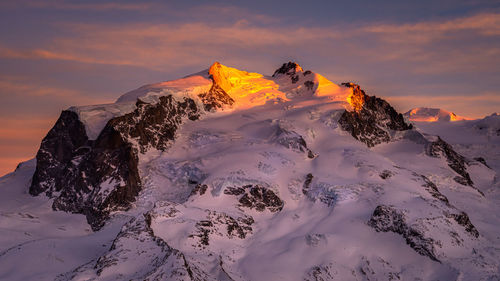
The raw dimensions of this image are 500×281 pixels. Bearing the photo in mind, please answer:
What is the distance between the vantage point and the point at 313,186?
169 meters

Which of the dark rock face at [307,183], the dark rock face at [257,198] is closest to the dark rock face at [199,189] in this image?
the dark rock face at [257,198]

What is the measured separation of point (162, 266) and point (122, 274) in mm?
8382

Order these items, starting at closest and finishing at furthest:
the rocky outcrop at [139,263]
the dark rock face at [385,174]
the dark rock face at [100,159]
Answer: the rocky outcrop at [139,263], the dark rock face at [100,159], the dark rock face at [385,174]

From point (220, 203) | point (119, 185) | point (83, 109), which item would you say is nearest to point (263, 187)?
point (220, 203)

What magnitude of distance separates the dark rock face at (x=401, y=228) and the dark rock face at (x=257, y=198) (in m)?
23.1

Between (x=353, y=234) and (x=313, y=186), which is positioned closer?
(x=353, y=234)

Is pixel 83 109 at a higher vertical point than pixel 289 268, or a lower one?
higher

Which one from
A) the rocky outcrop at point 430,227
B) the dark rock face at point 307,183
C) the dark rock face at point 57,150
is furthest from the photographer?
the dark rock face at point 57,150

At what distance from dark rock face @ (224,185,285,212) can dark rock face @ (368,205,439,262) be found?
23125 millimetres

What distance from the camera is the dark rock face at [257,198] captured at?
161m

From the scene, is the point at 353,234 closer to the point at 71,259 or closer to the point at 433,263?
the point at 433,263

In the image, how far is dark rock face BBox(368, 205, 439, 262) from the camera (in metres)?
147

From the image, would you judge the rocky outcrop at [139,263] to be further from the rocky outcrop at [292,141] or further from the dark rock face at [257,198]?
the rocky outcrop at [292,141]

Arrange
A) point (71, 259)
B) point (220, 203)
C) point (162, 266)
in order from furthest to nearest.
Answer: point (220, 203)
point (71, 259)
point (162, 266)
